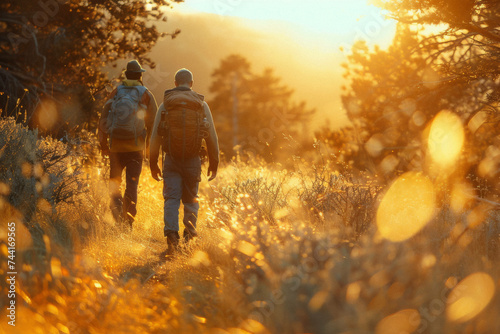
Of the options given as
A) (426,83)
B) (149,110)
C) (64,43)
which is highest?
(64,43)

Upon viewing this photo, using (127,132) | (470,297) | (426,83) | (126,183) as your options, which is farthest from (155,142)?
(470,297)

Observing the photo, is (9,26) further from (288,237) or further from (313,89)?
(313,89)

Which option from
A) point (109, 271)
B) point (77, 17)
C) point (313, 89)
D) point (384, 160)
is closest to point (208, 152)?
point (109, 271)

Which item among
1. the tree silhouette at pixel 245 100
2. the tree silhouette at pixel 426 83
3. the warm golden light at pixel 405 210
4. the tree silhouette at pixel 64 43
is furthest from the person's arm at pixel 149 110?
the tree silhouette at pixel 245 100

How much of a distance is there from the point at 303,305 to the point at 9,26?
9.87 m

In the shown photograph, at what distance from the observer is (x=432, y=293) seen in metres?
2.94

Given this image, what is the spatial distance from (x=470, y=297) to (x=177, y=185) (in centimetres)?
340

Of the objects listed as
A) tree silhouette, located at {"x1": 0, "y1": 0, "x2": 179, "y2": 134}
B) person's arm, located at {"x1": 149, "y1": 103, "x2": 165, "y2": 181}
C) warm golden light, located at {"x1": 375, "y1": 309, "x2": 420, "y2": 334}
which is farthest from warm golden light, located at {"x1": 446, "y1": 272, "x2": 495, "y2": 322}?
tree silhouette, located at {"x1": 0, "y1": 0, "x2": 179, "y2": 134}

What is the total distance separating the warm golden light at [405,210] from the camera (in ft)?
14.0

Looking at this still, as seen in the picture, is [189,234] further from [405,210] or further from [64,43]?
[64,43]

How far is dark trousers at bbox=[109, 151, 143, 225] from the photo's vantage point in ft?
20.5

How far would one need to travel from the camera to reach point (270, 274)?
319 centimetres

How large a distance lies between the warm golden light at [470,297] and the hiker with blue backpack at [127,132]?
4.00m

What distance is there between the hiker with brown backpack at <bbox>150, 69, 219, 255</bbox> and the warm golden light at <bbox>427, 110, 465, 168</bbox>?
361cm
